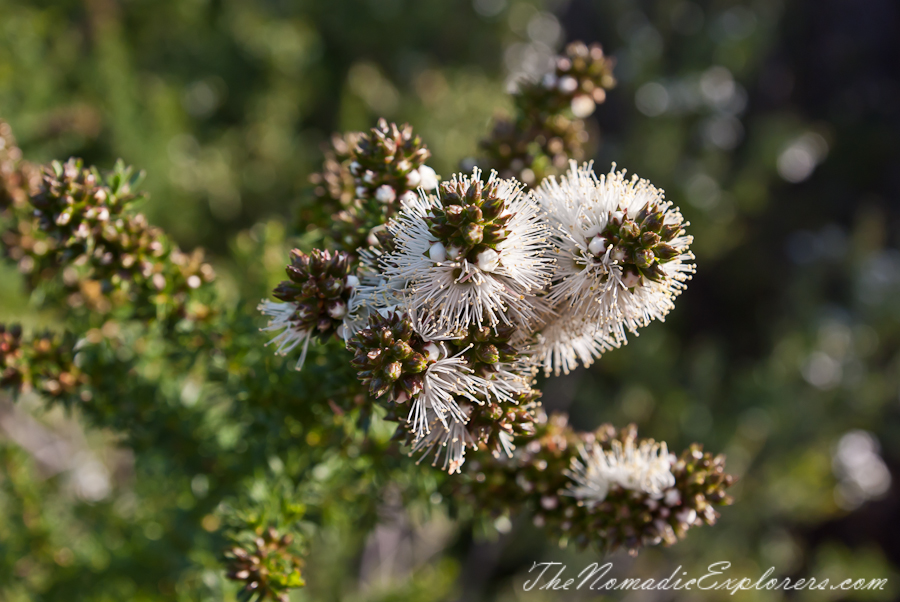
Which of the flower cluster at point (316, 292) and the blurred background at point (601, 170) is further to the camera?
the blurred background at point (601, 170)

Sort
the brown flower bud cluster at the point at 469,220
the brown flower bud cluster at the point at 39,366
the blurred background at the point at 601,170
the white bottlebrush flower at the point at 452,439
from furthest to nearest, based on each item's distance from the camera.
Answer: the blurred background at the point at 601,170 < the brown flower bud cluster at the point at 39,366 < the white bottlebrush flower at the point at 452,439 < the brown flower bud cluster at the point at 469,220

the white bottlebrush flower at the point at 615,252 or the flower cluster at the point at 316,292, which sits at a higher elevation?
the flower cluster at the point at 316,292

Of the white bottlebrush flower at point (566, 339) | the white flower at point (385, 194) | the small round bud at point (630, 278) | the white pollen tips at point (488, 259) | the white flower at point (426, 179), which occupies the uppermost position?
the white flower at point (426, 179)

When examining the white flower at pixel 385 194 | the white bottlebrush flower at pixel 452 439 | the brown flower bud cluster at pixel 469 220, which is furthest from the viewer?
the white flower at pixel 385 194

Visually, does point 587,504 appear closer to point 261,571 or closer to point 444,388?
point 444,388

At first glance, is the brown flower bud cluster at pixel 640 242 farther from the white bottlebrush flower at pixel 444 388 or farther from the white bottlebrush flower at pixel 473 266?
the white bottlebrush flower at pixel 444 388

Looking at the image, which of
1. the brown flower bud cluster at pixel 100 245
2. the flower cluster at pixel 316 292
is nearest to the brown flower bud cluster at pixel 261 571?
the flower cluster at pixel 316 292
